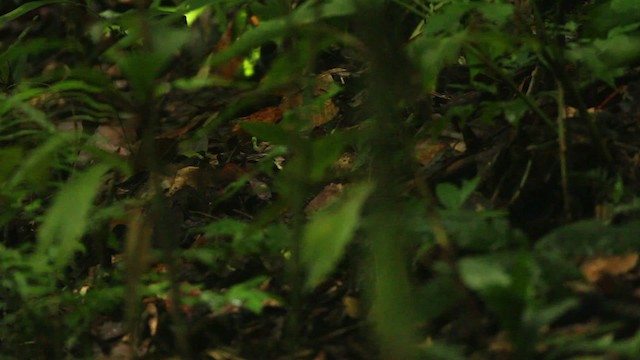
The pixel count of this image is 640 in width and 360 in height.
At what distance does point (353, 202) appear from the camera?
1018mm

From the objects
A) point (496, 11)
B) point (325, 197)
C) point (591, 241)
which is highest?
point (496, 11)

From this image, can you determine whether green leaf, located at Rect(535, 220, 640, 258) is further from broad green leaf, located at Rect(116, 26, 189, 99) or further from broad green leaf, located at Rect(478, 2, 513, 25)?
broad green leaf, located at Rect(116, 26, 189, 99)

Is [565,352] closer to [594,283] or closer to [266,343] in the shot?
[594,283]

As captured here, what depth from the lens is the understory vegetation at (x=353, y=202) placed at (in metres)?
1.05

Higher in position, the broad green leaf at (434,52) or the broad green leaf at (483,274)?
the broad green leaf at (434,52)

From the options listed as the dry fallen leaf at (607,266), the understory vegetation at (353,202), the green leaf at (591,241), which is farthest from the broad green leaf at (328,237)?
the dry fallen leaf at (607,266)

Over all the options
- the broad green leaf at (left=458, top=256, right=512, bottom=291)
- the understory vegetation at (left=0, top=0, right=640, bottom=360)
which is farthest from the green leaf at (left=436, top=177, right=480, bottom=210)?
the broad green leaf at (left=458, top=256, right=512, bottom=291)

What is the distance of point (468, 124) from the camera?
183 cm

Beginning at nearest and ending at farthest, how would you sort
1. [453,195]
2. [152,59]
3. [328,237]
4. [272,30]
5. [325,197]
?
1. [328,237]
2. [152,59]
3. [272,30]
4. [453,195]
5. [325,197]

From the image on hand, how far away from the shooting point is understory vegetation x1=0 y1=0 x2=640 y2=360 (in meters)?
1.05

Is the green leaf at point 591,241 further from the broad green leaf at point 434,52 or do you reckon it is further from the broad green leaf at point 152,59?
the broad green leaf at point 152,59

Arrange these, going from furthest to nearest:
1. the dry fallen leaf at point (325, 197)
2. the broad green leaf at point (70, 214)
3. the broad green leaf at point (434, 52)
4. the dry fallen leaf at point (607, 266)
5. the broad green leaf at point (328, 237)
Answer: the dry fallen leaf at point (325, 197), the dry fallen leaf at point (607, 266), the broad green leaf at point (434, 52), the broad green leaf at point (70, 214), the broad green leaf at point (328, 237)

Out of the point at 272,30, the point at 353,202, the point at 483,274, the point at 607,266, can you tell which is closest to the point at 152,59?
the point at 272,30

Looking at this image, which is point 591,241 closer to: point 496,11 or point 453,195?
point 453,195
